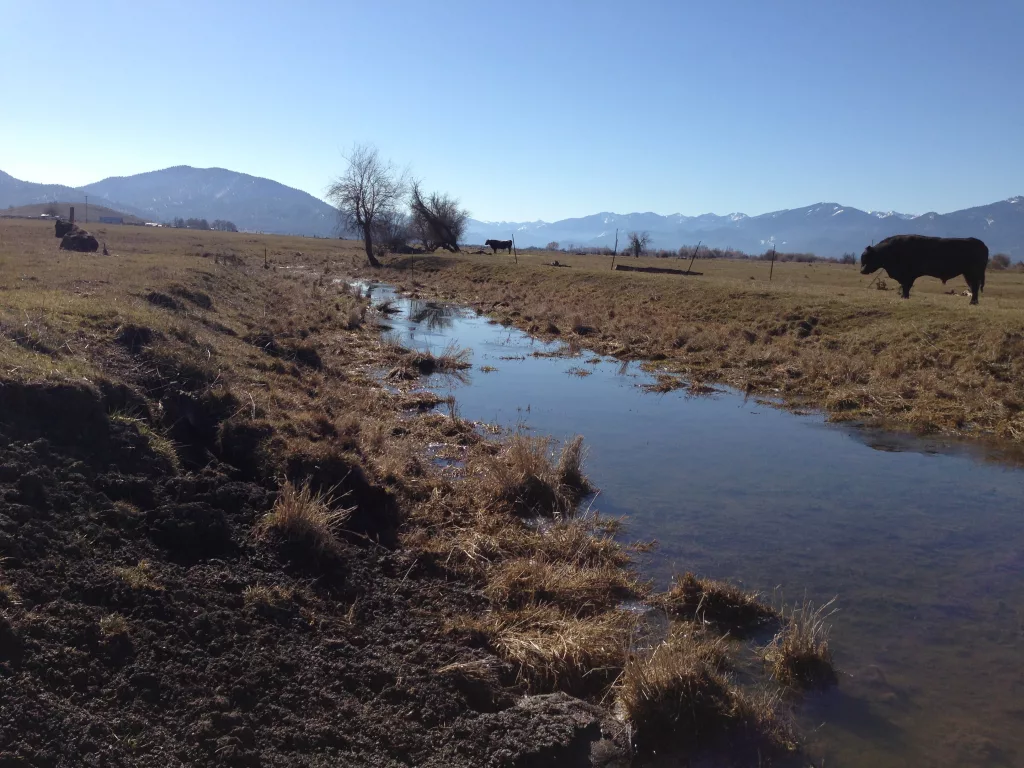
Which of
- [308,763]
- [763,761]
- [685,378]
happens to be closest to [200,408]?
[308,763]

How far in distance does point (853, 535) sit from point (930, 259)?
19876mm

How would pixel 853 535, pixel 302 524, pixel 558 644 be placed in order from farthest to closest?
1. pixel 853 535
2. pixel 302 524
3. pixel 558 644

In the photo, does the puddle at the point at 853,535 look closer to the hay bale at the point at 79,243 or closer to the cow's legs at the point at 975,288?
the cow's legs at the point at 975,288

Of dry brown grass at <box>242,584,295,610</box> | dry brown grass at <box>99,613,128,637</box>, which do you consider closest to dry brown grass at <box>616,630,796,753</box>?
dry brown grass at <box>242,584,295,610</box>

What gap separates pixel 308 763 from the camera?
4.61 meters

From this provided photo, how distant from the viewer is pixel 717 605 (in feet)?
24.3

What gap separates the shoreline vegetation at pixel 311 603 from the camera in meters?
4.85

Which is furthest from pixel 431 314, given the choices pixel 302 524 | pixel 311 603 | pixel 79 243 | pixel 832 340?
pixel 311 603

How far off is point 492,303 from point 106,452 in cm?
3263

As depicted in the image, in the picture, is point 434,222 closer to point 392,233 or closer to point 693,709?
point 392,233

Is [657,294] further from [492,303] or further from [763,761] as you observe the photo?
[763,761]

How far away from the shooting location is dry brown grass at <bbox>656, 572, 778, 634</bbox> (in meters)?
7.21

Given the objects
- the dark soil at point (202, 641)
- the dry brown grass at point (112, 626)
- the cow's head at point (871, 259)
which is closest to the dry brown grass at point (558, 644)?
the dark soil at point (202, 641)

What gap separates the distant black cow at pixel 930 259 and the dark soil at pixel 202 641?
23.9 m
